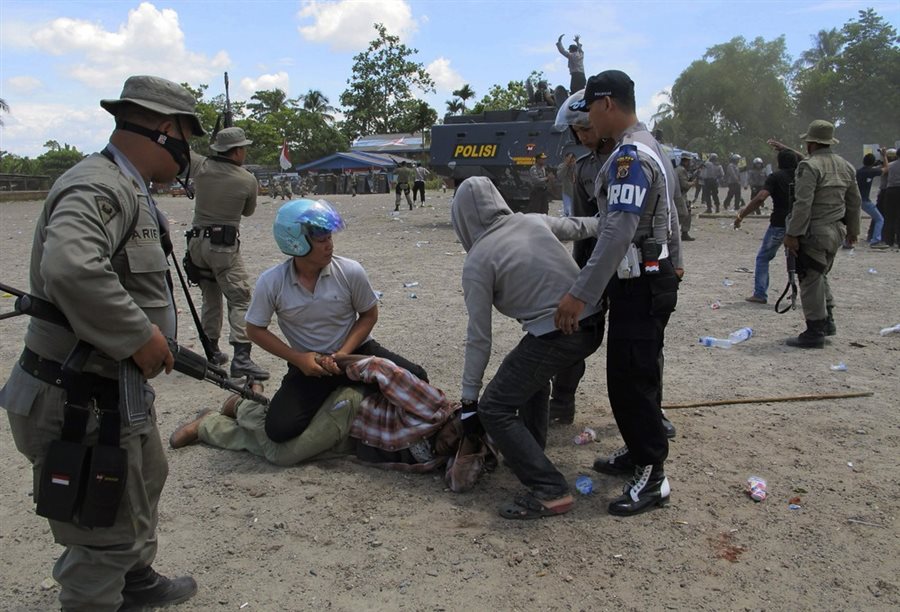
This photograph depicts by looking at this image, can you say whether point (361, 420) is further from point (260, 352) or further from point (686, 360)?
point (686, 360)

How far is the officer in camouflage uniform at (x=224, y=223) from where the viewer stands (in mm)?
5719

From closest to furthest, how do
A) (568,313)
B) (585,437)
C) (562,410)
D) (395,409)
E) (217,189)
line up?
(568,313) → (395,409) → (585,437) → (562,410) → (217,189)

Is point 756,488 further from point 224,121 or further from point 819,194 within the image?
point 224,121

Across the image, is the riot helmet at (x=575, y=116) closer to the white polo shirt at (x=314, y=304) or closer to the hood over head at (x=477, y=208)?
the hood over head at (x=477, y=208)

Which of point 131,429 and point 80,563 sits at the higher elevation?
point 131,429

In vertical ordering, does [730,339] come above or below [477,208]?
below

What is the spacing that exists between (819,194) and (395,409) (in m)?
4.32

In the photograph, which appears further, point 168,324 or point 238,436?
point 238,436

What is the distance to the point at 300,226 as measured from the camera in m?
3.90

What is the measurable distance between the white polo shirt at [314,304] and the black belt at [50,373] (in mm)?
1708

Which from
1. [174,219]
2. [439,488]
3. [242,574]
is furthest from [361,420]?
[174,219]

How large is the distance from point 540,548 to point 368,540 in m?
0.80

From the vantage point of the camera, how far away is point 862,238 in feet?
46.7

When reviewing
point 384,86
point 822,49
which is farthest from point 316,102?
point 822,49
